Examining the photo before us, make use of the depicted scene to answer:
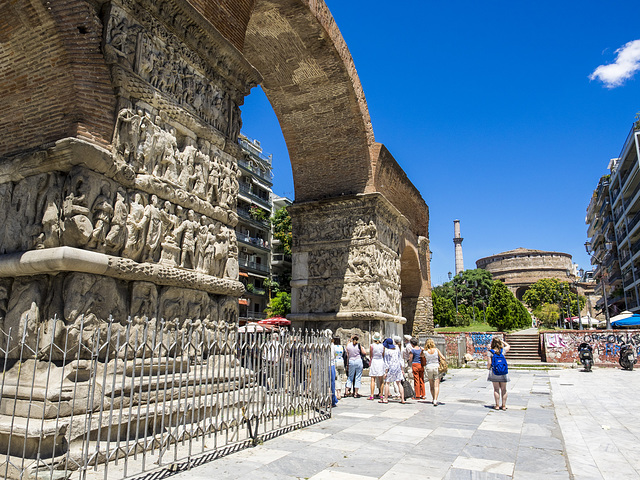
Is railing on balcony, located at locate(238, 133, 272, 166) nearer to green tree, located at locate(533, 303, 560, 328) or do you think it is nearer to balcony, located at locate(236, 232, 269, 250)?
balcony, located at locate(236, 232, 269, 250)

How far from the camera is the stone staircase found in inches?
906

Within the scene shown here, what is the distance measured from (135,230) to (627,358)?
18.8 meters

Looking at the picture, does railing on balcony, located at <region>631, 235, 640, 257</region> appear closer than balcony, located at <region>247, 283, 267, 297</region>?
No

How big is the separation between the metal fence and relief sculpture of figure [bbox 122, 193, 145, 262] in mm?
753

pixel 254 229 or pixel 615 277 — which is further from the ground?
pixel 254 229

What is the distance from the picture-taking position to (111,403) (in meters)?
3.21

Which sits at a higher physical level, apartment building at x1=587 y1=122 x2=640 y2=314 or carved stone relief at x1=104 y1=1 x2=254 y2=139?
apartment building at x1=587 y1=122 x2=640 y2=314

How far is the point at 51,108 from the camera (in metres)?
4.66

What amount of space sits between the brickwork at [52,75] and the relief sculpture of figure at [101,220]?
0.62 metres

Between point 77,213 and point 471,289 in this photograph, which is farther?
point 471,289

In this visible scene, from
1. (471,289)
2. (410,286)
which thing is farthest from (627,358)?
(471,289)

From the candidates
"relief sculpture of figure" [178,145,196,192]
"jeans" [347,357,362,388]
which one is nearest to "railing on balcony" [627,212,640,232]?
"jeans" [347,357,362,388]

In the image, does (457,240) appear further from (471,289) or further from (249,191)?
(249,191)

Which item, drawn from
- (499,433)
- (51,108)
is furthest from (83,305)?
(499,433)
